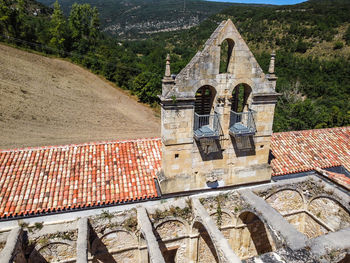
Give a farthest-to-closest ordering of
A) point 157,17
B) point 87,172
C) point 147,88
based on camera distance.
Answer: point 157,17 → point 147,88 → point 87,172

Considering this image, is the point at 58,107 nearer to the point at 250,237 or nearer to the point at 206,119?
the point at 206,119

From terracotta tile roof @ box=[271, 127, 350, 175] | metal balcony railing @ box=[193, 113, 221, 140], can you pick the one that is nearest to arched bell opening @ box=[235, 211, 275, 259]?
terracotta tile roof @ box=[271, 127, 350, 175]

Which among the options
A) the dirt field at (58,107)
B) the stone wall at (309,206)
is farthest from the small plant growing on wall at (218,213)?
the dirt field at (58,107)

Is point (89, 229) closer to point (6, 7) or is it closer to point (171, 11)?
point (6, 7)

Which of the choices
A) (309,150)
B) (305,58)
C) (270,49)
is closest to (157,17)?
(270,49)

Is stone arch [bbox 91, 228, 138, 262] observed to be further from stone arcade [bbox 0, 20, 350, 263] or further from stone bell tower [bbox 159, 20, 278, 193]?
stone bell tower [bbox 159, 20, 278, 193]

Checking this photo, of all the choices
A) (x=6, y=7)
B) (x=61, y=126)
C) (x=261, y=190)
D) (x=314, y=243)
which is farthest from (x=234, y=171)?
(x=6, y=7)
